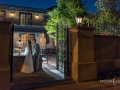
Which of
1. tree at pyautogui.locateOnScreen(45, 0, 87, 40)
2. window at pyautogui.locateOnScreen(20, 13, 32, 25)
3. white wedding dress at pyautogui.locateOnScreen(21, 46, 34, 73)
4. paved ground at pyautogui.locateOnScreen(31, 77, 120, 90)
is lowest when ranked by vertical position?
paved ground at pyautogui.locateOnScreen(31, 77, 120, 90)

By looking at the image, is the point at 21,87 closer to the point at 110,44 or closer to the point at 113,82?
the point at 113,82

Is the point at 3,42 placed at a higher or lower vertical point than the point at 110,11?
lower

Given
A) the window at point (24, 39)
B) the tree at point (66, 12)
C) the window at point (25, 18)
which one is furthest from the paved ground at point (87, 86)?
the window at point (25, 18)

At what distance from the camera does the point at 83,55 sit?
6293mm

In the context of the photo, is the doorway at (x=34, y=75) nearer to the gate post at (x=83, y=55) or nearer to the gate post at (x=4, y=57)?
the gate post at (x=83, y=55)

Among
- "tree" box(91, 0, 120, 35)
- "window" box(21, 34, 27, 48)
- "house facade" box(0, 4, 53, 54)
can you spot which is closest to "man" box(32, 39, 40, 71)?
"tree" box(91, 0, 120, 35)

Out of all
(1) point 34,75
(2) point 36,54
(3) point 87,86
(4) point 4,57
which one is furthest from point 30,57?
(3) point 87,86

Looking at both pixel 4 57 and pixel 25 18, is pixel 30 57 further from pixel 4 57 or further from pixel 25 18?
pixel 25 18

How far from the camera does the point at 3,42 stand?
4805 mm

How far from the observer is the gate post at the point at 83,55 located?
6.17 m

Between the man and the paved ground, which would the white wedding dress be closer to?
the man

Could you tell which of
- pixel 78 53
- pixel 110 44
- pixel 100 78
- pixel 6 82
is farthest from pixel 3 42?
pixel 110 44

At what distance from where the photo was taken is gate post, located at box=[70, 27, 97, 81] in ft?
20.2

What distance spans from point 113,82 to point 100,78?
70 cm
